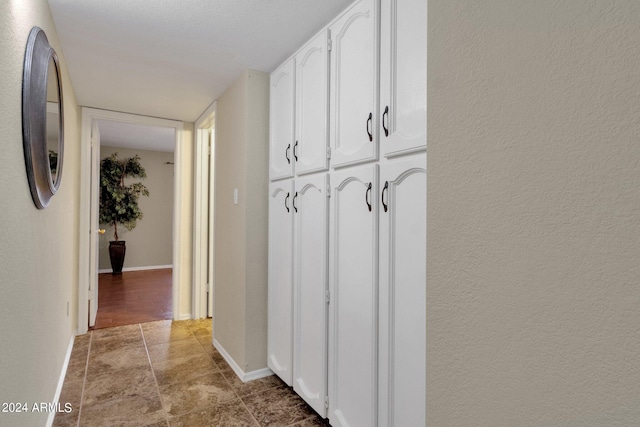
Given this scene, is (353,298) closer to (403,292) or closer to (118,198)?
(403,292)

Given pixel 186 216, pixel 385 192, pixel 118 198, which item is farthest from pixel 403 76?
pixel 118 198

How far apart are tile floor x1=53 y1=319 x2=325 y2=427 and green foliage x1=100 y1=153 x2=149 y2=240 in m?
3.55

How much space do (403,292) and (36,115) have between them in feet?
5.23

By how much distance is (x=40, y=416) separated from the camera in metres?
1.61

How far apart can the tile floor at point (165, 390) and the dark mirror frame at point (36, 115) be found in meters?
1.25

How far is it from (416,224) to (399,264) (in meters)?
0.19

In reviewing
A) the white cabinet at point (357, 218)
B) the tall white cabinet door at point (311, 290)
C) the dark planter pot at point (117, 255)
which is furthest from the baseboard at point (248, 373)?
the dark planter pot at point (117, 255)

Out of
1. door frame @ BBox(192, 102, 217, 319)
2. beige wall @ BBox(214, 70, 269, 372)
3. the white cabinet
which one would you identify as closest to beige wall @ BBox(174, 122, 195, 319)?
door frame @ BBox(192, 102, 217, 319)

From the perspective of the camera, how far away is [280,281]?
2.30 m

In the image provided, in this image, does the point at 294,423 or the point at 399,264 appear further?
the point at 294,423
